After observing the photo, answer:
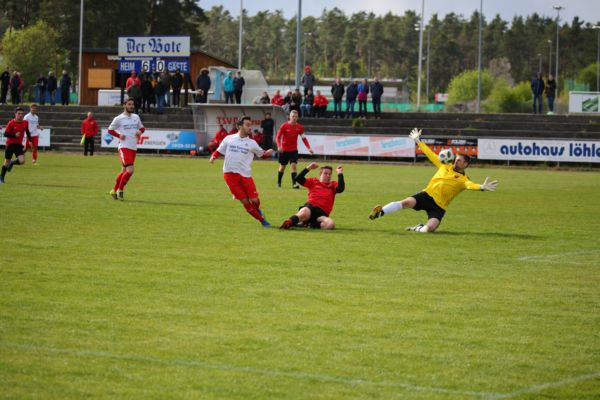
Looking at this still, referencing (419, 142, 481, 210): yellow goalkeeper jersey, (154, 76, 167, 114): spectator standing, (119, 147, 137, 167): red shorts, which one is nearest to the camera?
(419, 142, 481, 210): yellow goalkeeper jersey

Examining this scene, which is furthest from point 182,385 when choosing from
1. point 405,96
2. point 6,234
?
point 405,96

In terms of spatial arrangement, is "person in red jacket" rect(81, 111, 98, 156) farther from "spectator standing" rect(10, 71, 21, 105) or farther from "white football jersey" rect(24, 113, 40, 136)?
"spectator standing" rect(10, 71, 21, 105)

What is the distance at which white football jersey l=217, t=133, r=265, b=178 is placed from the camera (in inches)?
674

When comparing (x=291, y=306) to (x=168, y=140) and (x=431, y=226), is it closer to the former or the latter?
(x=431, y=226)

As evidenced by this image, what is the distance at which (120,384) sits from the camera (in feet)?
22.6

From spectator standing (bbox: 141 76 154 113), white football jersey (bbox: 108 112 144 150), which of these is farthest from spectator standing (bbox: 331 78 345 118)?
white football jersey (bbox: 108 112 144 150)

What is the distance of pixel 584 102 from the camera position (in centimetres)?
5709

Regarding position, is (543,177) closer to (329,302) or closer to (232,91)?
(232,91)

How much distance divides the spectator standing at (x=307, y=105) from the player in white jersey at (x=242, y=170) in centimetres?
3132

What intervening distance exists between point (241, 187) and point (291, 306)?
7.58 meters

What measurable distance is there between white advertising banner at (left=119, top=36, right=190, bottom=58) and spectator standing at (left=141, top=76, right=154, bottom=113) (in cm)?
348

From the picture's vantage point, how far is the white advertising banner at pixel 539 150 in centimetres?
4153

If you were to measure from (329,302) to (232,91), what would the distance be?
3982 centimetres

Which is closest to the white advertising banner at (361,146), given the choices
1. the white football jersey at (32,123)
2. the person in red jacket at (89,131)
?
the person in red jacket at (89,131)
